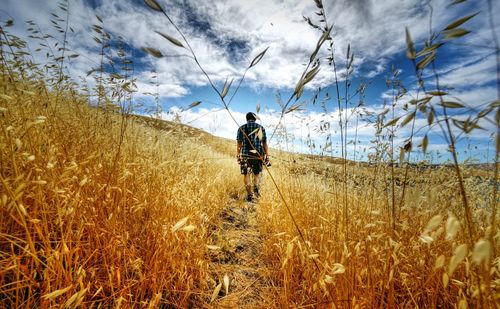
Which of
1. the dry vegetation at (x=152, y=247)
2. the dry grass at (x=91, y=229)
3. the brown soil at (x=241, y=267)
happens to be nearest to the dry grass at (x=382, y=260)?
the dry vegetation at (x=152, y=247)

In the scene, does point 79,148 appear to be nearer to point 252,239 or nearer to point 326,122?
point 252,239

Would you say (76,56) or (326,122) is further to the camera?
(326,122)

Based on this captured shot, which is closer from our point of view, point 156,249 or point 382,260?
point 382,260

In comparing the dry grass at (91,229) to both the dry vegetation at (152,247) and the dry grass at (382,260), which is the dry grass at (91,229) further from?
the dry grass at (382,260)

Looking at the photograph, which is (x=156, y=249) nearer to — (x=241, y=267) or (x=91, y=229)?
(x=91, y=229)

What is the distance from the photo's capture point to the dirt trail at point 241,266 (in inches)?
74.2

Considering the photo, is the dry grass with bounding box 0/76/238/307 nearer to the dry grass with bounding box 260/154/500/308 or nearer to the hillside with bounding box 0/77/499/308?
the hillside with bounding box 0/77/499/308

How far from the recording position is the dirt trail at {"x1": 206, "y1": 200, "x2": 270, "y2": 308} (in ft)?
6.18

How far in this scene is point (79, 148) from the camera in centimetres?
236

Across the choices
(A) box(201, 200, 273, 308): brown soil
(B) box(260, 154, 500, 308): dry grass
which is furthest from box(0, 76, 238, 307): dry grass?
(B) box(260, 154, 500, 308): dry grass

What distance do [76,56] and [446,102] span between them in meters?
3.04

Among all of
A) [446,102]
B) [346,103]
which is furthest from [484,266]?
[346,103]

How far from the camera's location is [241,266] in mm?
2428

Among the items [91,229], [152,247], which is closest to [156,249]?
[152,247]
